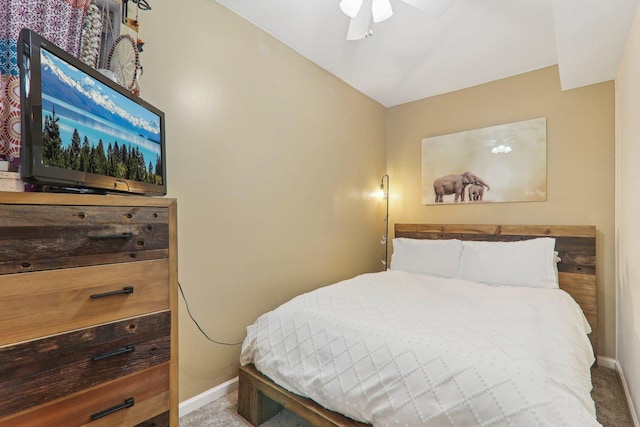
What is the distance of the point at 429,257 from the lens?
9.37 ft

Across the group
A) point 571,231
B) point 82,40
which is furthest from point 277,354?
point 571,231

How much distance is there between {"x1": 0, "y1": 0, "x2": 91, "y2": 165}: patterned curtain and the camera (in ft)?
3.19

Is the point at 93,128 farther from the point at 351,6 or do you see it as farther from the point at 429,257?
the point at 429,257

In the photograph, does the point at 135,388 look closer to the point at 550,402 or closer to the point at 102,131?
the point at 102,131

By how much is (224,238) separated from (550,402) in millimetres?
1801

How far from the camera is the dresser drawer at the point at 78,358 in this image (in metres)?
0.79

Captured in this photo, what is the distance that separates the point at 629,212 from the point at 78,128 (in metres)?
→ 2.79

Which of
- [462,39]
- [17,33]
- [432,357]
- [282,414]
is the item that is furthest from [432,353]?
[462,39]

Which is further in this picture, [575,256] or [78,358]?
[575,256]

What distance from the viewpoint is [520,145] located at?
2863 mm

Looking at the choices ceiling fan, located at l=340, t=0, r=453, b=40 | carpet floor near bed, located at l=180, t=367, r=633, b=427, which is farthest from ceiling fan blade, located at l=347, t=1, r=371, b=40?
carpet floor near bed, located at l=180, t=367, r=633, b=427

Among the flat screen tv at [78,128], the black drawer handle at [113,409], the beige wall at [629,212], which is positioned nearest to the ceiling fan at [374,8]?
the beige wall at [629,212]

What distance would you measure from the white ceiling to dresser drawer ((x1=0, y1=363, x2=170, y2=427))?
86.3 inches

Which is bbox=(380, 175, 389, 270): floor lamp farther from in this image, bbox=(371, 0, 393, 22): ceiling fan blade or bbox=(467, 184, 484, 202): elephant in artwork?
bbox=(371, 0, 393, 22): ceiling fan blade
